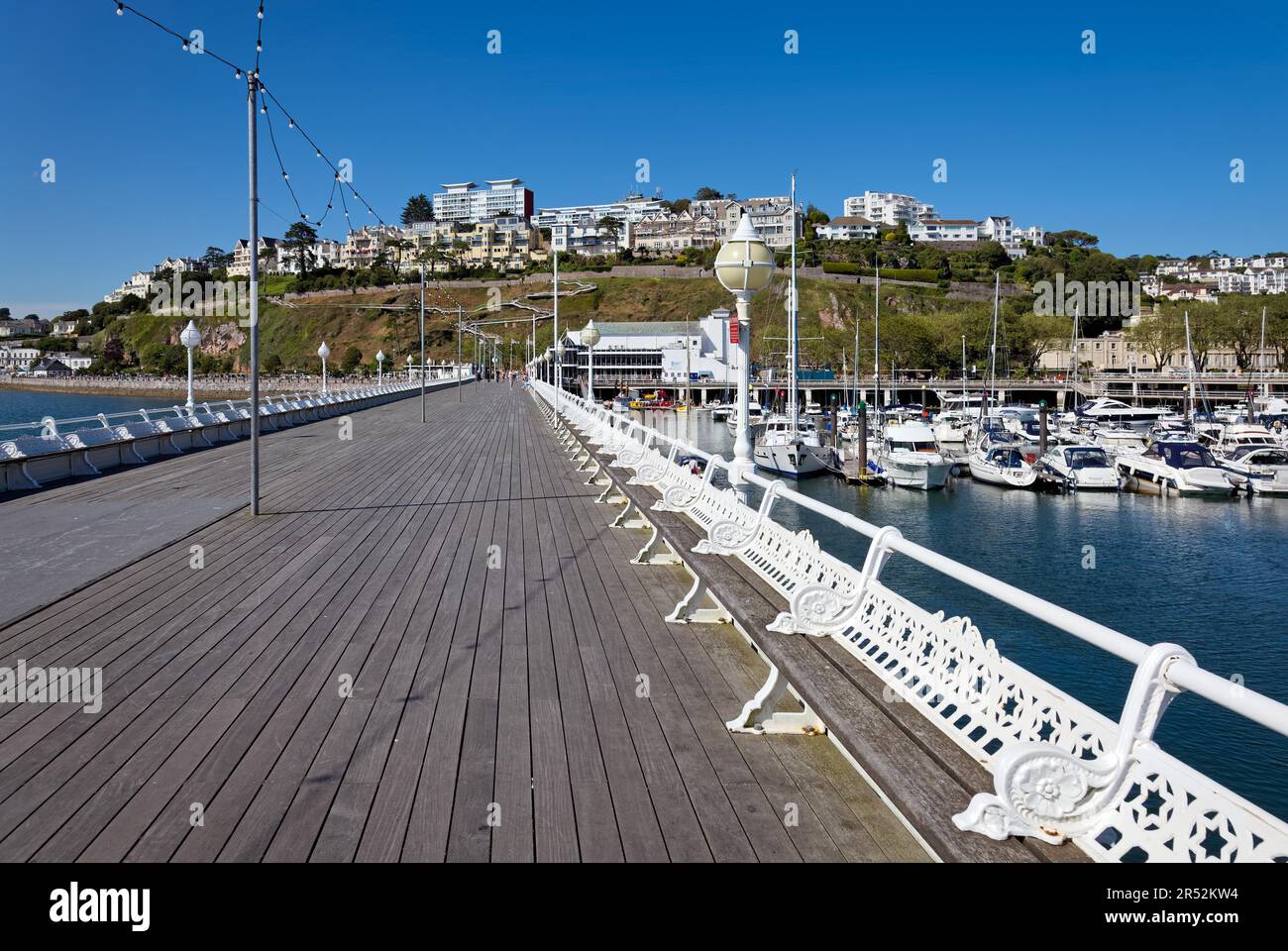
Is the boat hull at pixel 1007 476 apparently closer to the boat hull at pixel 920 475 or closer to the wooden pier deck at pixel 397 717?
the boat hull at pixel 920 475

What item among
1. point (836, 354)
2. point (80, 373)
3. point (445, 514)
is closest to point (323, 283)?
point (80, 373)

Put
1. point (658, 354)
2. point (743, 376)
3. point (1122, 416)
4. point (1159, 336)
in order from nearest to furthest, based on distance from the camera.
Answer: point (743, 376)
point (1122, 416)
point (1159, 336)
point (658, 354)

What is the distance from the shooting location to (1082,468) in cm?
4244

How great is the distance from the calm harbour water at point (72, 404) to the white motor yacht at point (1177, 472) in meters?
82.4

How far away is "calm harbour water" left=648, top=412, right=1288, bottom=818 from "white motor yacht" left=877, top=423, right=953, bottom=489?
0.74 m

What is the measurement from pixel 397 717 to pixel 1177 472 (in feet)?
142

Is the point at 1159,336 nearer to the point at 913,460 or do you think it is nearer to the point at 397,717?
the point at 913,460

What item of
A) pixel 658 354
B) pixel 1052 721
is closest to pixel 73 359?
pixel 658 354

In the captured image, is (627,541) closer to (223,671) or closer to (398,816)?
(223,671)

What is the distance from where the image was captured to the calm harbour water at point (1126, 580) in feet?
45.8

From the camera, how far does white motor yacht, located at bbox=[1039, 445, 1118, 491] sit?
41906mm

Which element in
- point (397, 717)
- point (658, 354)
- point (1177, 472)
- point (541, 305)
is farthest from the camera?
point (541, 305)

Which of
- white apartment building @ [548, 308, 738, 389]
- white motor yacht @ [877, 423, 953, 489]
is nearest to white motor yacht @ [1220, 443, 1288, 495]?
white motor yacht @ [877, 423, 953, 489]
